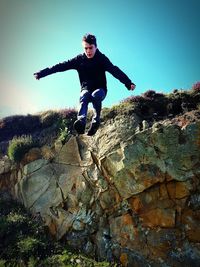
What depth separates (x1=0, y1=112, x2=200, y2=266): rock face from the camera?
1166 cm

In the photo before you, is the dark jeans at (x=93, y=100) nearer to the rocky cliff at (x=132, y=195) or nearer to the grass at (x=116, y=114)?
the rocky cliff at (x=132, y=195)

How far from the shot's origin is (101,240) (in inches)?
495

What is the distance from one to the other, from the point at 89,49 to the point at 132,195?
6746 millimetres

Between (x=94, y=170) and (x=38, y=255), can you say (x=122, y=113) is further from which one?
(x=38, y=255)

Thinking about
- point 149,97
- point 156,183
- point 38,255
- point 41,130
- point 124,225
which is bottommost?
point 38,255

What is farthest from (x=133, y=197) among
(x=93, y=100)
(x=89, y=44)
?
(x=89, y=44)

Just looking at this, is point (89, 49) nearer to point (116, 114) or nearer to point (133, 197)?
point (133, 197)

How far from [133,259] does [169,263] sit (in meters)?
1.27

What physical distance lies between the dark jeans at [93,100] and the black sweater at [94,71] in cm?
24

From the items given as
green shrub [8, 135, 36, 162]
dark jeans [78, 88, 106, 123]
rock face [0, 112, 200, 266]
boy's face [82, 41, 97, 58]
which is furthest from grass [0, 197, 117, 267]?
boy's face [82, 41, 97, 58]

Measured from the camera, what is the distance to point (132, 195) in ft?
40.7

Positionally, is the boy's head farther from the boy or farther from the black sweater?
the black sweater

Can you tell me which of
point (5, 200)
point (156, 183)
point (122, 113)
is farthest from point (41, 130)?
point (156, 183)

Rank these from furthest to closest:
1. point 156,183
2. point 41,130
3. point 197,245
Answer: point 41,130 < point 156,183 < point 197,245
